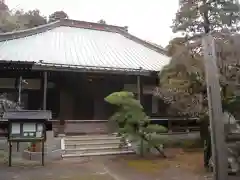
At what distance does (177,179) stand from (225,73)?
3370 mm

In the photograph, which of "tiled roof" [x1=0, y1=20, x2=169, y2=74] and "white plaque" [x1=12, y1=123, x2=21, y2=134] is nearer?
"white plaque" [x1=12, y1=123, x2=21, y2=134]

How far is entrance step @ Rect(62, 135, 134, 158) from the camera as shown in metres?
11.4

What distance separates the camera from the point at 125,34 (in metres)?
22.5

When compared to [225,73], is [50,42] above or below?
above

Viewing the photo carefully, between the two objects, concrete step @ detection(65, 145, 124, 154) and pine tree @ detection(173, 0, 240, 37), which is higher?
pine tree @ detection(173, 0, 240, 37)

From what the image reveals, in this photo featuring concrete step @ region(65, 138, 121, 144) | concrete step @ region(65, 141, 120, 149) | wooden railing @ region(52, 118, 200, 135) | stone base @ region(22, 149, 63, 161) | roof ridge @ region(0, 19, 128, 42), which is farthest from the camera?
roof ridge @ region(0, 19, 128, 42)

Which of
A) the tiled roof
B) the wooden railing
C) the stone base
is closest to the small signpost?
the stone base

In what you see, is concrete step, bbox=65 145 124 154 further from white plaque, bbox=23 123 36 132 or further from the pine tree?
the pine tree

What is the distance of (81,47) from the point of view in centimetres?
1802

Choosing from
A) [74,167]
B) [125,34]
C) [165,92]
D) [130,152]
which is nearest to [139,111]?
[165,92]

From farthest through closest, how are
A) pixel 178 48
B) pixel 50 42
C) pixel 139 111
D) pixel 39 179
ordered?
1. pixel 50 42
2. pixel 139 111
3. pixel 178 48
4. pixel 39 179

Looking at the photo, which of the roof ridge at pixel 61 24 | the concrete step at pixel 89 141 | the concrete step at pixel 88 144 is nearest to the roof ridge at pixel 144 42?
the roof ridge at pixel 61 24

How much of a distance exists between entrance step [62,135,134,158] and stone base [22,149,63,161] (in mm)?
222

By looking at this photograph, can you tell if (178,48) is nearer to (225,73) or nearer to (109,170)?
(225,73)
